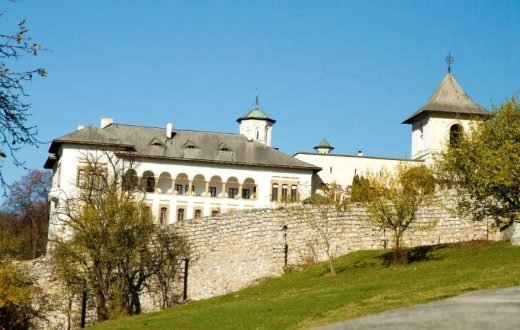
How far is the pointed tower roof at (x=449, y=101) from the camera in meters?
93.9

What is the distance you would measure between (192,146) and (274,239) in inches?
1846

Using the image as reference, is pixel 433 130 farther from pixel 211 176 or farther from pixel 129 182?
pixel 129 182

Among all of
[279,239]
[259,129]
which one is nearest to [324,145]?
[259,129]

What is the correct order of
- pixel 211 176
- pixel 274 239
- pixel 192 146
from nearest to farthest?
pixel 274 239 < pixel 211 176 < pixel 192 146

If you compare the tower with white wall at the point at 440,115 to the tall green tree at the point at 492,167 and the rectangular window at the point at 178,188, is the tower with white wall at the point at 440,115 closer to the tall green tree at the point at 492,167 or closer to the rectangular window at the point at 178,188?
the rectangular window at the point at 178,188

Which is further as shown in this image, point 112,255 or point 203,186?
point 203,186

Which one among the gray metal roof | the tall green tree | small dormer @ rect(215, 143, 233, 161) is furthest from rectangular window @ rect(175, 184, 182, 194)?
the tall green tree

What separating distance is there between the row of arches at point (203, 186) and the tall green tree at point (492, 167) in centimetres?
4941

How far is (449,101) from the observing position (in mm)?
95562

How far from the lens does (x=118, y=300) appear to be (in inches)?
1671

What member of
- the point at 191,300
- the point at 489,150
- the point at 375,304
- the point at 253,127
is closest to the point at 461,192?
the point at 489,150

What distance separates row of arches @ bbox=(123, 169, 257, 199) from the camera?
287 feet

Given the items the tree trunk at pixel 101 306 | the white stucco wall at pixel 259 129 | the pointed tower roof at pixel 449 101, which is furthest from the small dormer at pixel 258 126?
the tree trunk at pixel 101 306

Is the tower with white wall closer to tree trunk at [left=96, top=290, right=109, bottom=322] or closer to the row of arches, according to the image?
the row of arches
